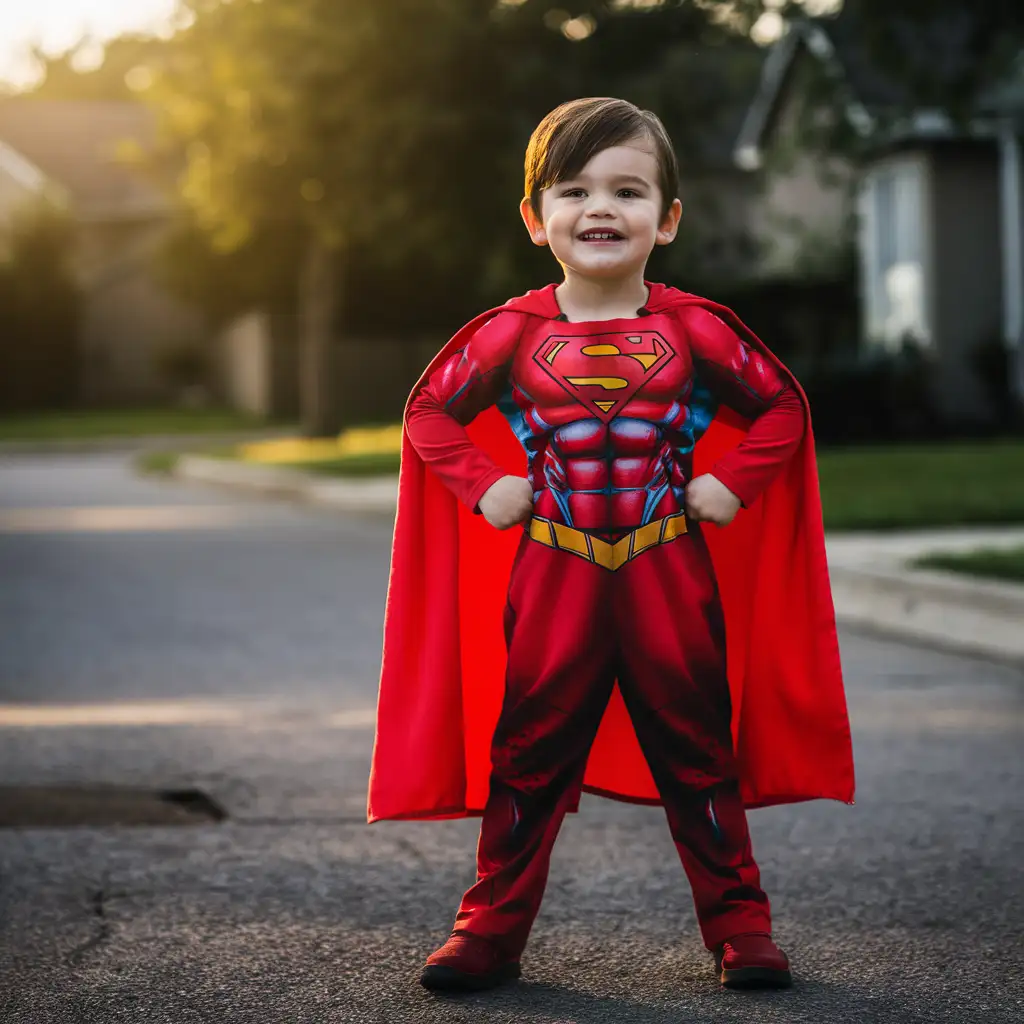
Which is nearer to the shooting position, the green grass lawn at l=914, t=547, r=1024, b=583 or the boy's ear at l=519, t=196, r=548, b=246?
the boy's ear at l=519, t=196, r=548, b=246

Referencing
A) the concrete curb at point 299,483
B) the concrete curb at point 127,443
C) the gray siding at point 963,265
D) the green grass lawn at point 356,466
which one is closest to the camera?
the concrete curb at point 299,483

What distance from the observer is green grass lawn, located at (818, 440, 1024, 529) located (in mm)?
12672

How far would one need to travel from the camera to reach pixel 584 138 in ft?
11.5

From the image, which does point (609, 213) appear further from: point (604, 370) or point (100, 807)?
point (100, 807)

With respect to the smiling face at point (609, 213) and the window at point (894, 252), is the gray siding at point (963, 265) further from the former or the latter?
the smiling face at point (609, 213)

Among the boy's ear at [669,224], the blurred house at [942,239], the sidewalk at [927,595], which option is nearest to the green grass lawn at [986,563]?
the sidewalk at [927,595]

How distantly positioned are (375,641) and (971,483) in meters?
7.48

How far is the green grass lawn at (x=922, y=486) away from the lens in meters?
12.7

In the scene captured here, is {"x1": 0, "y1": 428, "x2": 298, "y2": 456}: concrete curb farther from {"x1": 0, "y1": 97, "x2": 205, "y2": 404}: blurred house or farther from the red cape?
the red cape

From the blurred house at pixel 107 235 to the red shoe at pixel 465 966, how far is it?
40.3 meters

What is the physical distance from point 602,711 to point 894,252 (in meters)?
21.3

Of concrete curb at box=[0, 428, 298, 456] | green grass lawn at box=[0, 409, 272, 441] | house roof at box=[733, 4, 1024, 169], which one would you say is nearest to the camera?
house roof at box=[733, 4, 1024, 169]

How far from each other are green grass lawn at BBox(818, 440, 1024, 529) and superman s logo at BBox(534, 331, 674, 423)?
888cm

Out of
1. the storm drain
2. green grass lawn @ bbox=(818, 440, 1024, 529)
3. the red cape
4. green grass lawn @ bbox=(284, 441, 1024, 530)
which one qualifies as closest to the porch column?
green grass lawn @ bbox=(284, 441, 1024, 530)
